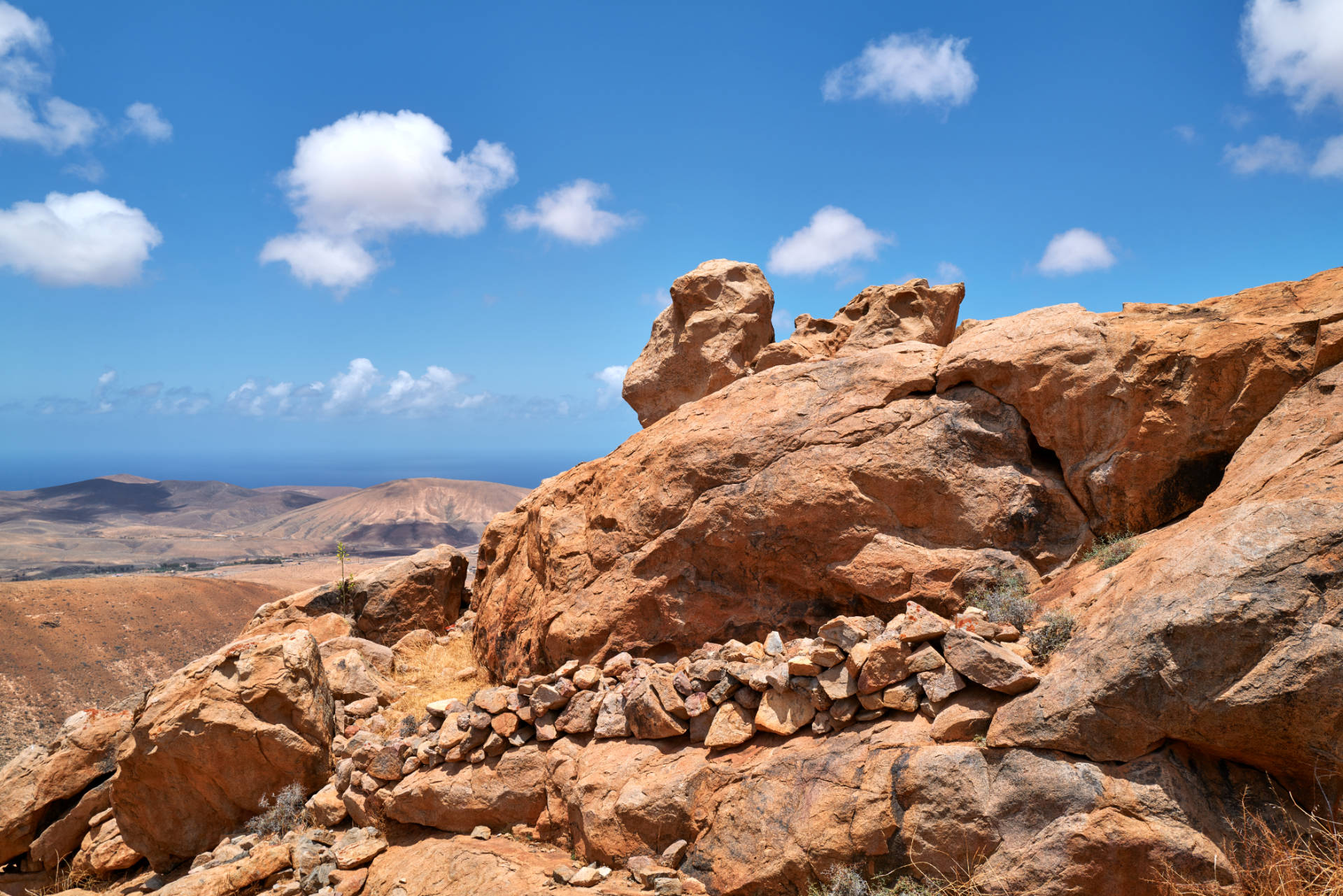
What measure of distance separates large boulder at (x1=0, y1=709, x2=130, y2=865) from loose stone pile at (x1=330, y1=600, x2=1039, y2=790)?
14.8ft

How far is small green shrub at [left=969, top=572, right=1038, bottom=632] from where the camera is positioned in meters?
6.93

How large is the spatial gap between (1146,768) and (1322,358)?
464 cm

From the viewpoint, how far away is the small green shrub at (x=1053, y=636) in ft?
20.3

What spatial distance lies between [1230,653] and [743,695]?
4.07 meters

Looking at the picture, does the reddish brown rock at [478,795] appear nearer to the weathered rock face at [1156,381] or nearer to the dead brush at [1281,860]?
the dead brush at [1281,860]

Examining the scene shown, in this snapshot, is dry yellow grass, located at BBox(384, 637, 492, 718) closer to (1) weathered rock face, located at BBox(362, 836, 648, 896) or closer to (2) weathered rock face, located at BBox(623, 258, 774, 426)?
(1) weathered rock face, located at BBox(362, 836, 648, 896)

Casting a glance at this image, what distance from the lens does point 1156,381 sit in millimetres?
7785

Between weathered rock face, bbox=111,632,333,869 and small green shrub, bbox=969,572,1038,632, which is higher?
small green shrub, bbox=969,572,1038,632

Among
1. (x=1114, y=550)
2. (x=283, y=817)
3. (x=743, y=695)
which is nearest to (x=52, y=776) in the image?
(x=283, y=817)

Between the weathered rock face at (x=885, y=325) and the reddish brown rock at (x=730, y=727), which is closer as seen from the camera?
the reddish brown rock at (x=730, y=727)

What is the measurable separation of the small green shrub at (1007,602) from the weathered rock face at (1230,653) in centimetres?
87

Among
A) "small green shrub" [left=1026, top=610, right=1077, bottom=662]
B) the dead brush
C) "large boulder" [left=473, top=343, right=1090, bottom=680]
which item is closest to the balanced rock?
"small green shrub" [left=1026, top=610, right=1077, bottom=662]

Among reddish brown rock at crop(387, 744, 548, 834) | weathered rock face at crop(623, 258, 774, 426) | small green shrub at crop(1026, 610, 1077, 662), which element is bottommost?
reddish brown rock at crop(387, 744, 548, 834)

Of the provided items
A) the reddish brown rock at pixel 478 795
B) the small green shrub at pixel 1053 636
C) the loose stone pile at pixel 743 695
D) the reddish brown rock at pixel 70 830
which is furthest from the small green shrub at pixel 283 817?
the small green shrub at pixel 1053 636
